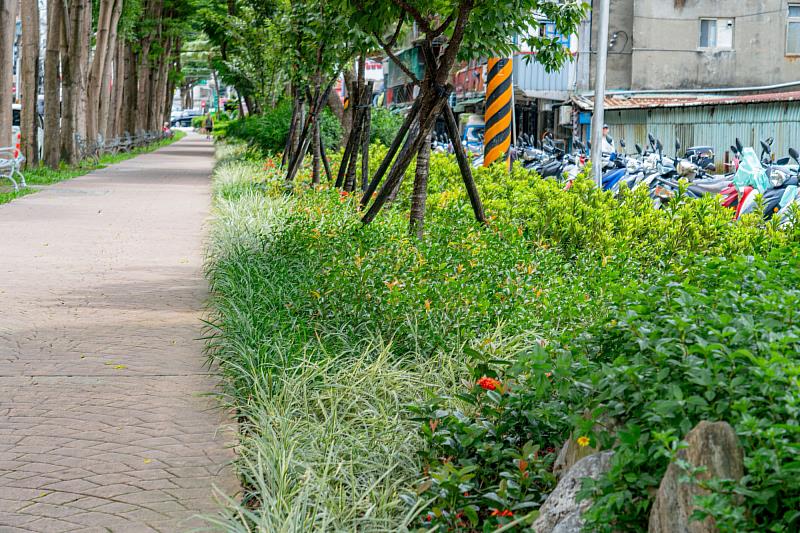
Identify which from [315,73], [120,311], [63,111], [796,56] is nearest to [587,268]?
[120,311]

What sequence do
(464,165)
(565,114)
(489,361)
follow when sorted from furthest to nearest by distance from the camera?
(565,114) → (464,165) → (489,361)

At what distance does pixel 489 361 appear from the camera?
15.8 feet

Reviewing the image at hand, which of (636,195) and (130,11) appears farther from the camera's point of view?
(130,11)

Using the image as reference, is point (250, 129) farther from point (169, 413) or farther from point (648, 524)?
point (648, 524)

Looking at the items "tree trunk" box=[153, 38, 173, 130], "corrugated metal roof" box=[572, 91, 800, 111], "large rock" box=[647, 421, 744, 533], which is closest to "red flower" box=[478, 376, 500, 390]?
"large rock" box=[647, 421, 744, 533]

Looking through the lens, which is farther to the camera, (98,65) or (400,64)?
(98,65)

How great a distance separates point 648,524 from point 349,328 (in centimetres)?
341

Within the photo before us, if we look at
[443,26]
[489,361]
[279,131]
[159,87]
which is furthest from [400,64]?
[159,87]

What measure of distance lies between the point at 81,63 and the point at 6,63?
6.40 metres

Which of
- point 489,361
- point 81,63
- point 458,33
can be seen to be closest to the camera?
point 489,361

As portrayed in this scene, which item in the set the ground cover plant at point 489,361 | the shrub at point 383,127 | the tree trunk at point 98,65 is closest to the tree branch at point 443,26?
the ground cover plant at point 489,361

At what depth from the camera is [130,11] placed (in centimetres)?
3497

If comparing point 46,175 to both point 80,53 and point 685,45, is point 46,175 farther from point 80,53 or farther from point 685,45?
point 685,45

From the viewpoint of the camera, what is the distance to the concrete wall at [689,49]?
34531mm
